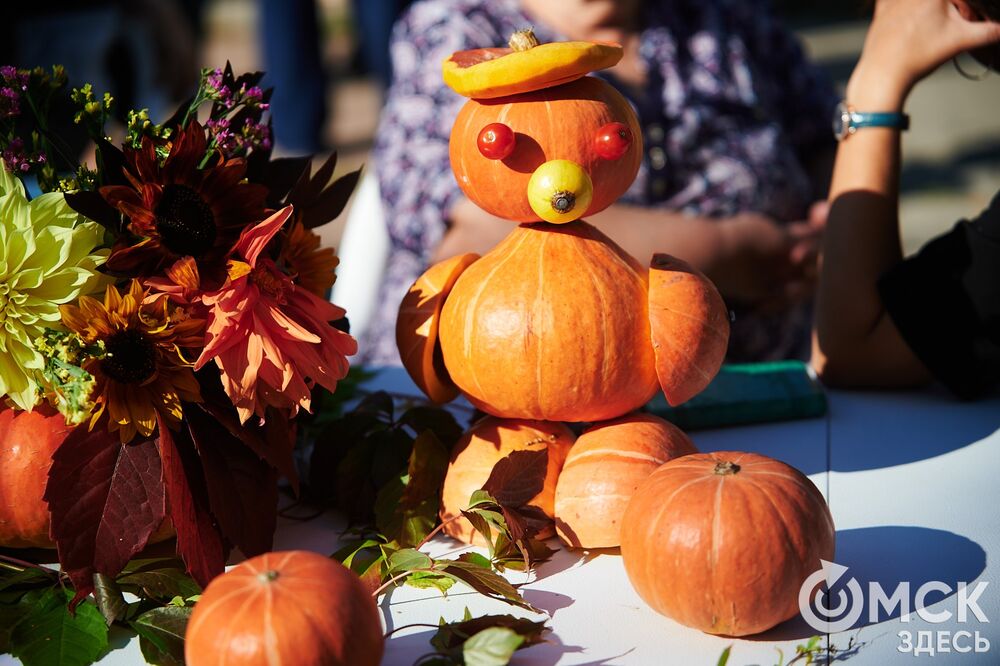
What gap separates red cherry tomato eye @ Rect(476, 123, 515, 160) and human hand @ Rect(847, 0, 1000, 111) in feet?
2.23

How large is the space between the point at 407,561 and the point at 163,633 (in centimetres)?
18

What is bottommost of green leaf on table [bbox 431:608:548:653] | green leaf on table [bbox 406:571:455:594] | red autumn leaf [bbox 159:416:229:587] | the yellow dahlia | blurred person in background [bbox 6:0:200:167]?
green leaf on table [bbox 406:571:455:594]

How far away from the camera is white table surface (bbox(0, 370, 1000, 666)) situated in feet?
2.20

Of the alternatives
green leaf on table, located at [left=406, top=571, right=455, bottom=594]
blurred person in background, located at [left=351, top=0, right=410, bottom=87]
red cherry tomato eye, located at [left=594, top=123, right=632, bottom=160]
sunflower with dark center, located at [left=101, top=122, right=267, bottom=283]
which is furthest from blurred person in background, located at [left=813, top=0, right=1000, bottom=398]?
blurred person in background, located at [left=351, top=0, right=410, bottom=87]

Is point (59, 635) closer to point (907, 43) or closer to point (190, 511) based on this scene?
point (190, 511)

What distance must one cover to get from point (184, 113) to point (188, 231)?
140mm

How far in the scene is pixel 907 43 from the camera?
1.18m

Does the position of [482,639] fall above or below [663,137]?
below

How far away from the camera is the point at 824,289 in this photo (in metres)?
1.20

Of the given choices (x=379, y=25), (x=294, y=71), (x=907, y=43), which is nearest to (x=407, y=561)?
(x=907, y=43)

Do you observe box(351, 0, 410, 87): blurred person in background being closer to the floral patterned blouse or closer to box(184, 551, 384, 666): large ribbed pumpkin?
the floral patterned blouse

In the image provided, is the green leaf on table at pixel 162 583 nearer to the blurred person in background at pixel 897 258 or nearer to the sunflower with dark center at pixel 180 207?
the sunflower with dark center at pixel 180 207

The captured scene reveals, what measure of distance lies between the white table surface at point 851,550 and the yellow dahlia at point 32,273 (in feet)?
0.69

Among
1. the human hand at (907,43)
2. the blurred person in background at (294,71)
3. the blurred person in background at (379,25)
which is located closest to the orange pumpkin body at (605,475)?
the human hand at (907,43)
